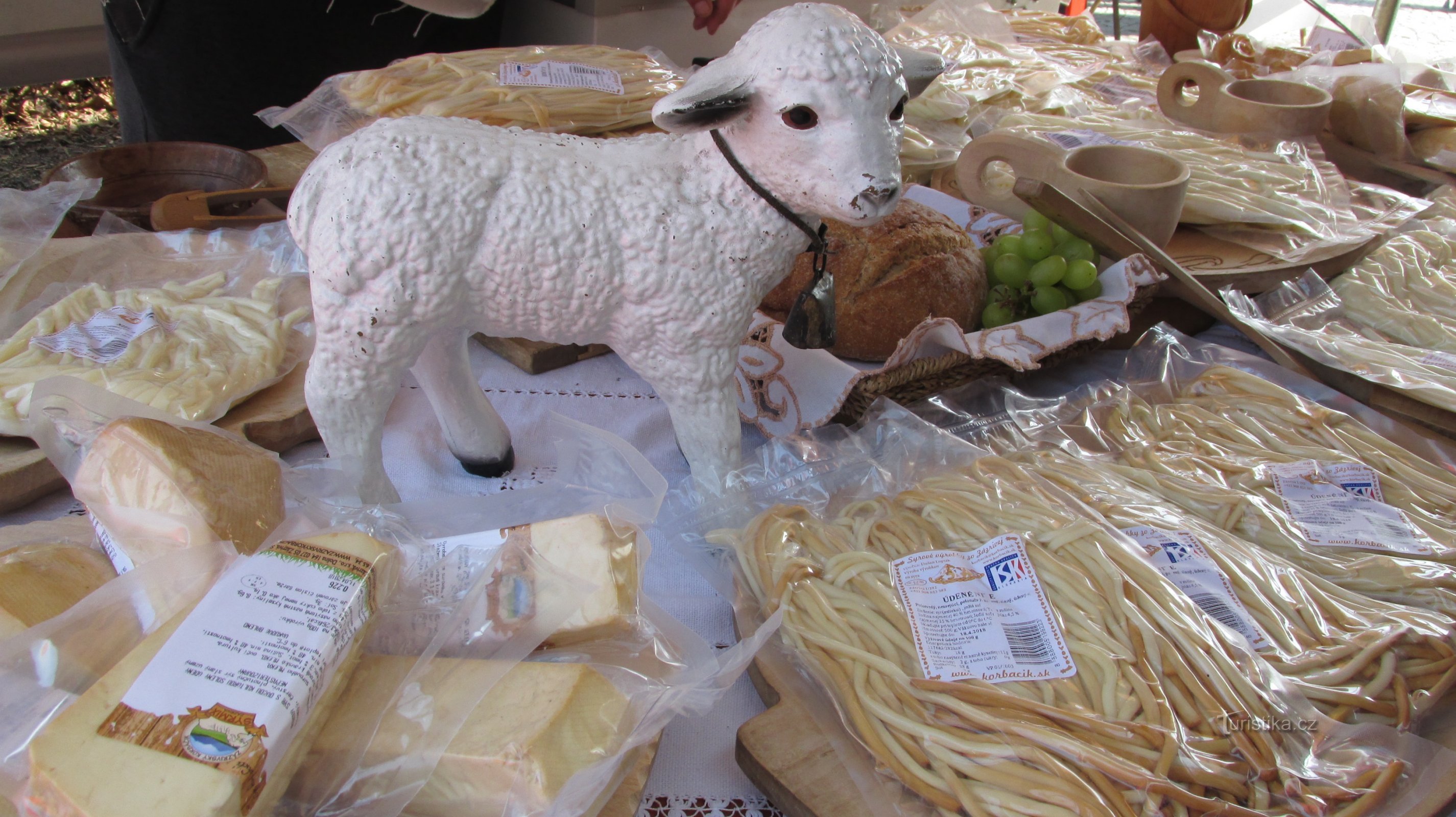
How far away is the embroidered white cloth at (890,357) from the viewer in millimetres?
1103

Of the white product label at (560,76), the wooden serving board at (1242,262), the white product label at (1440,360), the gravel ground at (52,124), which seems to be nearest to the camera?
the white product label at (1440,360)

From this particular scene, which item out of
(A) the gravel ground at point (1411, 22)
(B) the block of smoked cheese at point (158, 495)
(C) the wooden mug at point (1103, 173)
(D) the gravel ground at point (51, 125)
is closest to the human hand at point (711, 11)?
(C) the wooden mug at point (1103, 173)

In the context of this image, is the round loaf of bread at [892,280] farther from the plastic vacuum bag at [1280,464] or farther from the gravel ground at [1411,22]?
the gravel ground at [1411,22]

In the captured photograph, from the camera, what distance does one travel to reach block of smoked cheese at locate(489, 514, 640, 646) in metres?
0.65

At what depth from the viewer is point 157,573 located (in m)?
0.59

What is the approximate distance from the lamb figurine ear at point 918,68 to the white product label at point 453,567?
585 mm

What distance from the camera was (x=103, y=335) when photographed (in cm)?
108

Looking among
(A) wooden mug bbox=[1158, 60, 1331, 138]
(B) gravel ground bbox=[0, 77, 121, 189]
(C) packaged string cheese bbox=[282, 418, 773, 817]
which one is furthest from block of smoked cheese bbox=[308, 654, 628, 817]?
(B) gravel ground bbox=[0, 77, 121, 189]

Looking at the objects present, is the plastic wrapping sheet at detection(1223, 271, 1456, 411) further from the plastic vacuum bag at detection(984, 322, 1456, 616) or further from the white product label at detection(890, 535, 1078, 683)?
the white product label at detection(890, 535, 1078, 683)

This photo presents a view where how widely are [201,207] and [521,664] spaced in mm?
1170

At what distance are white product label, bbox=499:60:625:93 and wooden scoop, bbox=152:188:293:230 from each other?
45 cm

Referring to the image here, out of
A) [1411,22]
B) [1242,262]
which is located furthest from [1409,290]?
[1411,22]

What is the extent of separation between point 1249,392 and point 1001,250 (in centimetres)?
43

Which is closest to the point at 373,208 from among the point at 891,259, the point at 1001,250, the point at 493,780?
the point at 493,780
